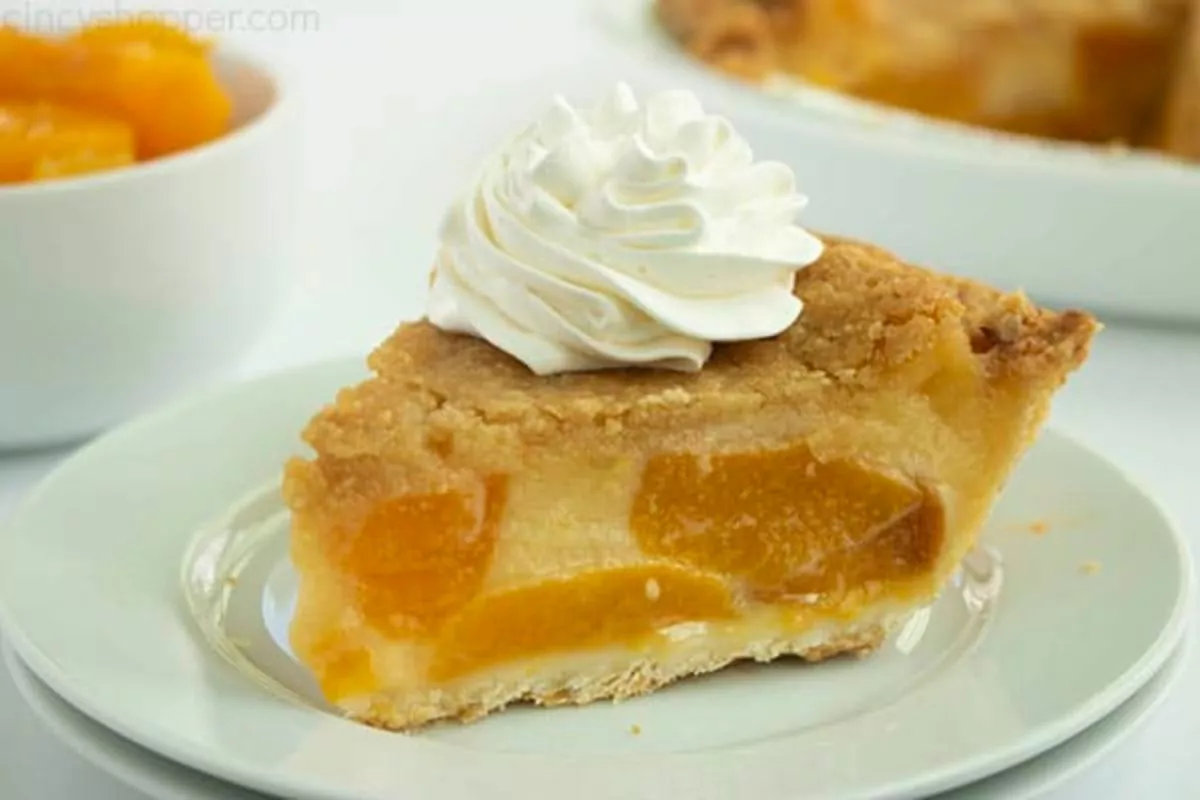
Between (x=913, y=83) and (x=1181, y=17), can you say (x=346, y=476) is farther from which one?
(x=1181, y=17)

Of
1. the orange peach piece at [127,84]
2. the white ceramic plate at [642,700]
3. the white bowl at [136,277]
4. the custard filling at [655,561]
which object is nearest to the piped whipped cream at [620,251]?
the custard filling at [655,561]

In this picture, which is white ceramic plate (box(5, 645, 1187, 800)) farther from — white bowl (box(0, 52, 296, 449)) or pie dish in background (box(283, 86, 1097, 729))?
white bowl (box(0, 52, 296, 449))

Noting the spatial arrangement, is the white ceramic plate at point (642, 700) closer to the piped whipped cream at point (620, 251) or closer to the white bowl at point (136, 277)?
the white bowl at point (136, 277)

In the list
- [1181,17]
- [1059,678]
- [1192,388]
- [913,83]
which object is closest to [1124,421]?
[1192,388]

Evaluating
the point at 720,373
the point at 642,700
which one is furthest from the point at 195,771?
the point at 720,373

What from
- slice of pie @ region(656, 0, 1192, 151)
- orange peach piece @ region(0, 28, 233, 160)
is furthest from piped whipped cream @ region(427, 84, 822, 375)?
slice of pie @ region(656, 0, 1192, 151)
